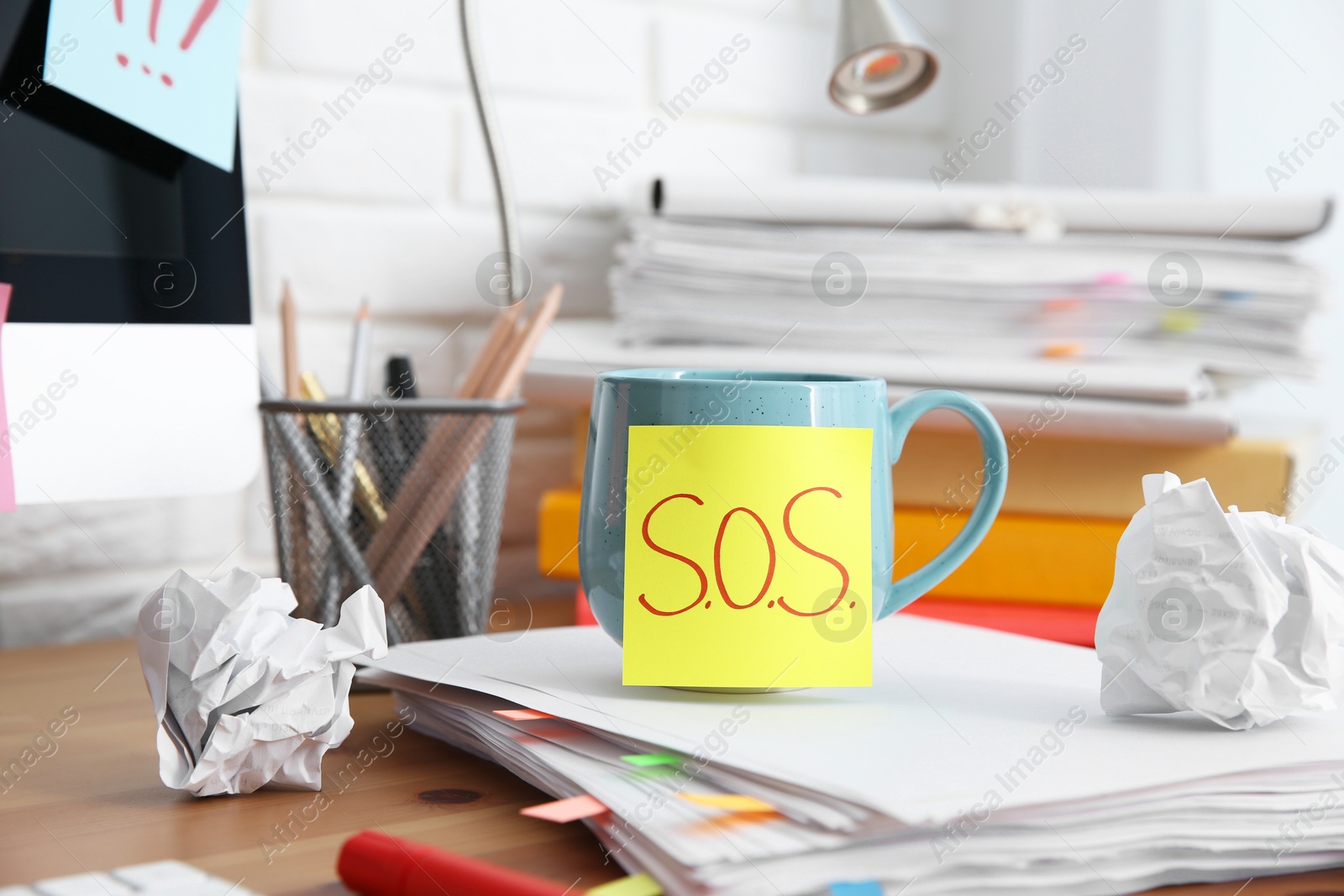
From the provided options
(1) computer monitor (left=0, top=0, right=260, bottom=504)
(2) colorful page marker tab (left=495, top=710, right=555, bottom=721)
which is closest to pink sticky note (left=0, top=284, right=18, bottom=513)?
(1) computer monitor (left=0, top=0, right=260, bottom=504)

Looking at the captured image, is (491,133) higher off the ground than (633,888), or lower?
higher

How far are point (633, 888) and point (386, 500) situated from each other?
34 cm

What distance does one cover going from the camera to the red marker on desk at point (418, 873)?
33 centimetres

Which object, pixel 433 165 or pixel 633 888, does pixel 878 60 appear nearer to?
pixel 433 165

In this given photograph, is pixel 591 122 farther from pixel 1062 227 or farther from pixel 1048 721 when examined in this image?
pixel 1048 721

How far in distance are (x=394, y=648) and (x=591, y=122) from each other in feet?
1.87

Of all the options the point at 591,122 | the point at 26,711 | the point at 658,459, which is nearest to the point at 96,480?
the point at 26,711

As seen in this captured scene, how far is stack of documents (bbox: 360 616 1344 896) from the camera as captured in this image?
333 mm

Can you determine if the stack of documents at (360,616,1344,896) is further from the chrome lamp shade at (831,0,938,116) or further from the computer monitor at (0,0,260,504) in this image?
the chrome lamp shade at (831,0,938,116)

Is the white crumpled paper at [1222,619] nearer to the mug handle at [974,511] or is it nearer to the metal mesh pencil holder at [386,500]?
the mug handle at [974,511]

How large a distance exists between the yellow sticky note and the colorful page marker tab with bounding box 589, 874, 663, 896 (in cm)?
12

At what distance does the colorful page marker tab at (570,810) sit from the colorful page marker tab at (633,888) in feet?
0.11

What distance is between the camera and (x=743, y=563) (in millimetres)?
453

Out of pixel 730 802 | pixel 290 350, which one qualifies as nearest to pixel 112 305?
pixel 290 350
